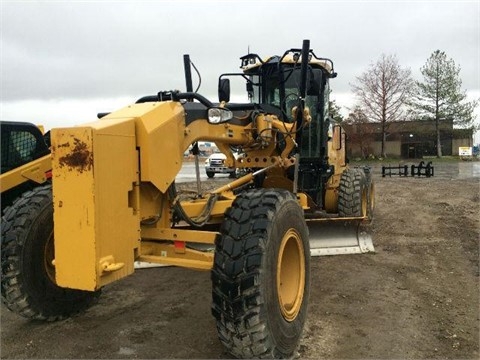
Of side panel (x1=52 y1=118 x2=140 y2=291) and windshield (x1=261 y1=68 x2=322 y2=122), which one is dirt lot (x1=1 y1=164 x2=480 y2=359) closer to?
side panel (x1=52 y1=118 x2=140 y2=291)

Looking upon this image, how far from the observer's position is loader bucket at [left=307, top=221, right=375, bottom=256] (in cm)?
638

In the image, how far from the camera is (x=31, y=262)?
412 centimetres

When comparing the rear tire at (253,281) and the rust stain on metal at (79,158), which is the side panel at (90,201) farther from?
the rear tire at (253,281)

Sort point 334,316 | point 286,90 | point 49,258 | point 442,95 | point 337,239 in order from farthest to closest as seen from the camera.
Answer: point 442,95 → point 286,90 → point 337,239 → point 334,316 → point 49,258

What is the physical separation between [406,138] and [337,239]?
46529 millimetres

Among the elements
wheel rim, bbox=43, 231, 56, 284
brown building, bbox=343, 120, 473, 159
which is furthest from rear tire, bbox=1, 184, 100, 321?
brown building, bbox=343, 120, 473, 159

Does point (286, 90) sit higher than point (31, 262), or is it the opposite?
point (286, 90)

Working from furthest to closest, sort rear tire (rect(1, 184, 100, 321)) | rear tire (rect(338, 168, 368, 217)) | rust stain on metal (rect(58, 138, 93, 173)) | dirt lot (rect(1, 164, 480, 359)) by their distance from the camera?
1. rear tire (rect(338, 168, 368, 217))
2. rear tire (rect(1, 184, 100, 321))
3. dirt lot (rect(1, 164, 480, 359))
4. rust stain on metal (rect(58, 138, 93, 173))

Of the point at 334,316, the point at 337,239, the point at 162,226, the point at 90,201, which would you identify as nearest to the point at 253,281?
the point at 162,226

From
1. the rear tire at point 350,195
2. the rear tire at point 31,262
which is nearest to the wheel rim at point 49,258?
the rear tire at point 31,262

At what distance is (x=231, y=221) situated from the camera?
11.3 feet

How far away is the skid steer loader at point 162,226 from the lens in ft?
9.84

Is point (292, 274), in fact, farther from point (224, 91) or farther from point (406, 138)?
point (406, 138)

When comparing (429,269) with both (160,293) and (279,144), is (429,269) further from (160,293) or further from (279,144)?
(160,293)
